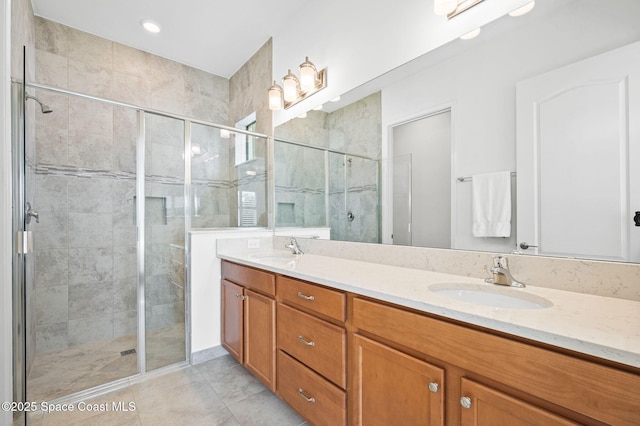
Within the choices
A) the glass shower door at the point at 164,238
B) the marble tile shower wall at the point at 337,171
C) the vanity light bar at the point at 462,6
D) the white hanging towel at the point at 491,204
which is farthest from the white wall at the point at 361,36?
the glass shower door at the point at 164,238

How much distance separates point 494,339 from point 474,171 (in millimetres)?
798

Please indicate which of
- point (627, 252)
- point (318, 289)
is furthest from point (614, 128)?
point (318, 289)

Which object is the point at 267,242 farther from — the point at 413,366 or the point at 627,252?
the point at 627,252

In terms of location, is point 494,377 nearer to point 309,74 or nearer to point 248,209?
point 309,74

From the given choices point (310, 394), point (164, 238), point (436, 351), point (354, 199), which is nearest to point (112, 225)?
point (164, 238)

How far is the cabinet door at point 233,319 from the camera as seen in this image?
6.26ft

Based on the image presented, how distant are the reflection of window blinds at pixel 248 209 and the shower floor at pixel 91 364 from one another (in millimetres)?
988

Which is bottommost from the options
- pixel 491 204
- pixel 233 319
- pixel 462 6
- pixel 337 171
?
pixel 233 319

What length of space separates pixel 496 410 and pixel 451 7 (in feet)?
5.36

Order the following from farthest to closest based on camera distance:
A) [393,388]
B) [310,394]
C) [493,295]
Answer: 1. [310,394]
2. [493,295]
3. [393,388]

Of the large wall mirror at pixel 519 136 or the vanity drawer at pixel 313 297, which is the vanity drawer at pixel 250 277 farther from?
the large wall mirror at pixel 519 136

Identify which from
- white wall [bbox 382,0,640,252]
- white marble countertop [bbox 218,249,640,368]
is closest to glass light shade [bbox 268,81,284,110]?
white wall [bbox 382,0,640,252]

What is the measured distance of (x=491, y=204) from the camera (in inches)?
48.3

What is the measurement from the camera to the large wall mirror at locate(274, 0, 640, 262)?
93 cm
